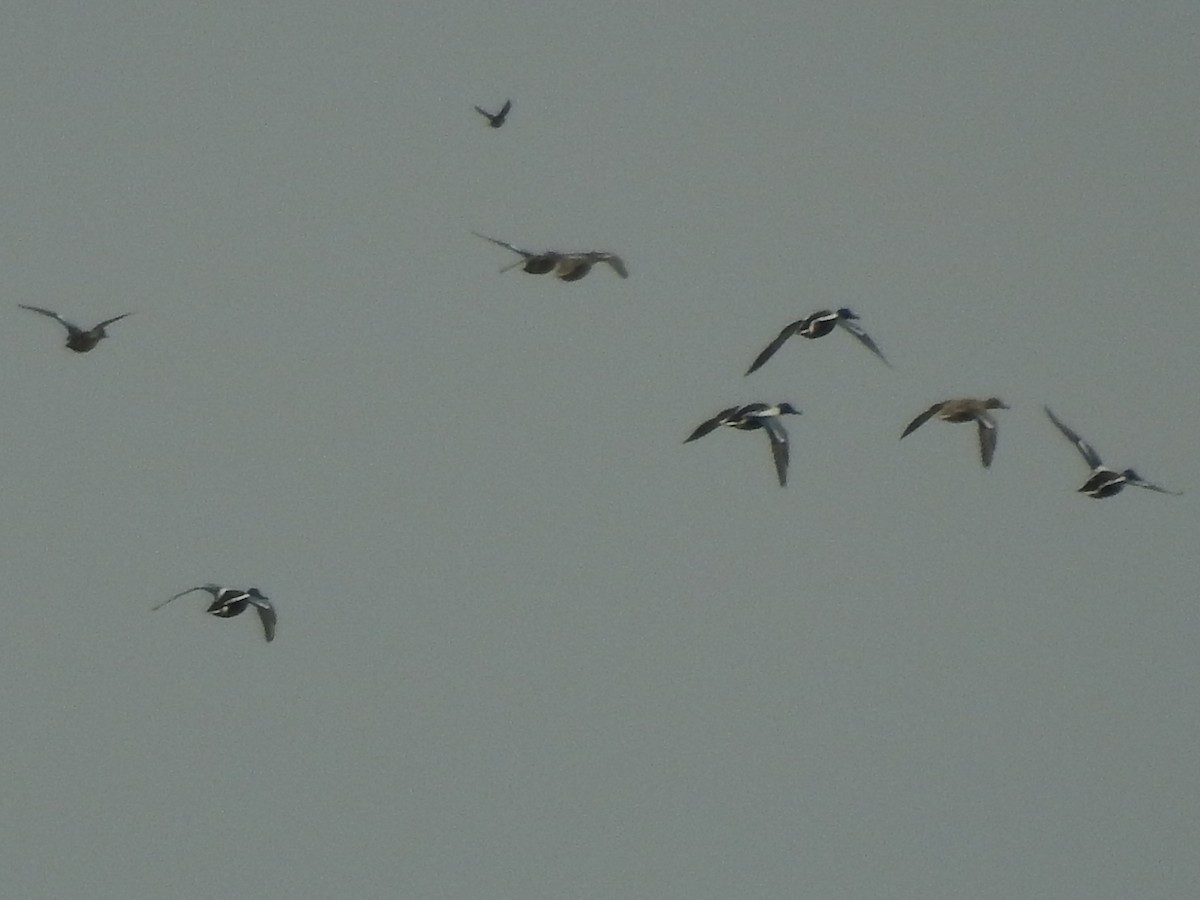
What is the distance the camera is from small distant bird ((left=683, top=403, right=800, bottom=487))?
58.4m

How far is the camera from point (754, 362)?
189 ft

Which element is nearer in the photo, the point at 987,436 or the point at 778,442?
the point at 778,442

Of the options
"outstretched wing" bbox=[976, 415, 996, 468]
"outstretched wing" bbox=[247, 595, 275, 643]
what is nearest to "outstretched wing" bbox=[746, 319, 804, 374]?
"outstretched wing" bbox=[976, 415, 996, 468]

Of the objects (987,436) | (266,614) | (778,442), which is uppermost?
(987,436)

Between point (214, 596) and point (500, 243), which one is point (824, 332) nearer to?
point (500, 243)

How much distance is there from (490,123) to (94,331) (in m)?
10.6

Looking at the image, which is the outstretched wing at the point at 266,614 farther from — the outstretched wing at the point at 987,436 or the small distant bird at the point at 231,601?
the outstretched wing at the point at 987,436

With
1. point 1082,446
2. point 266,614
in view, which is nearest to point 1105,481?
point 1082,446

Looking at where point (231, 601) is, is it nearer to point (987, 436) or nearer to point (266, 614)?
point (266, 614)

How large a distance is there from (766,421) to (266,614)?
38.2ft

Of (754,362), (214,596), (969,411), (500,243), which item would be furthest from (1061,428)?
(214,596)

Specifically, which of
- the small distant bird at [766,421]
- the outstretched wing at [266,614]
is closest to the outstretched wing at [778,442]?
the small distant bird at [766,421]

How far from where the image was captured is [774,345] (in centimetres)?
5794

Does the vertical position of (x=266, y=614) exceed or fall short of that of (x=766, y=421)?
it falls short
